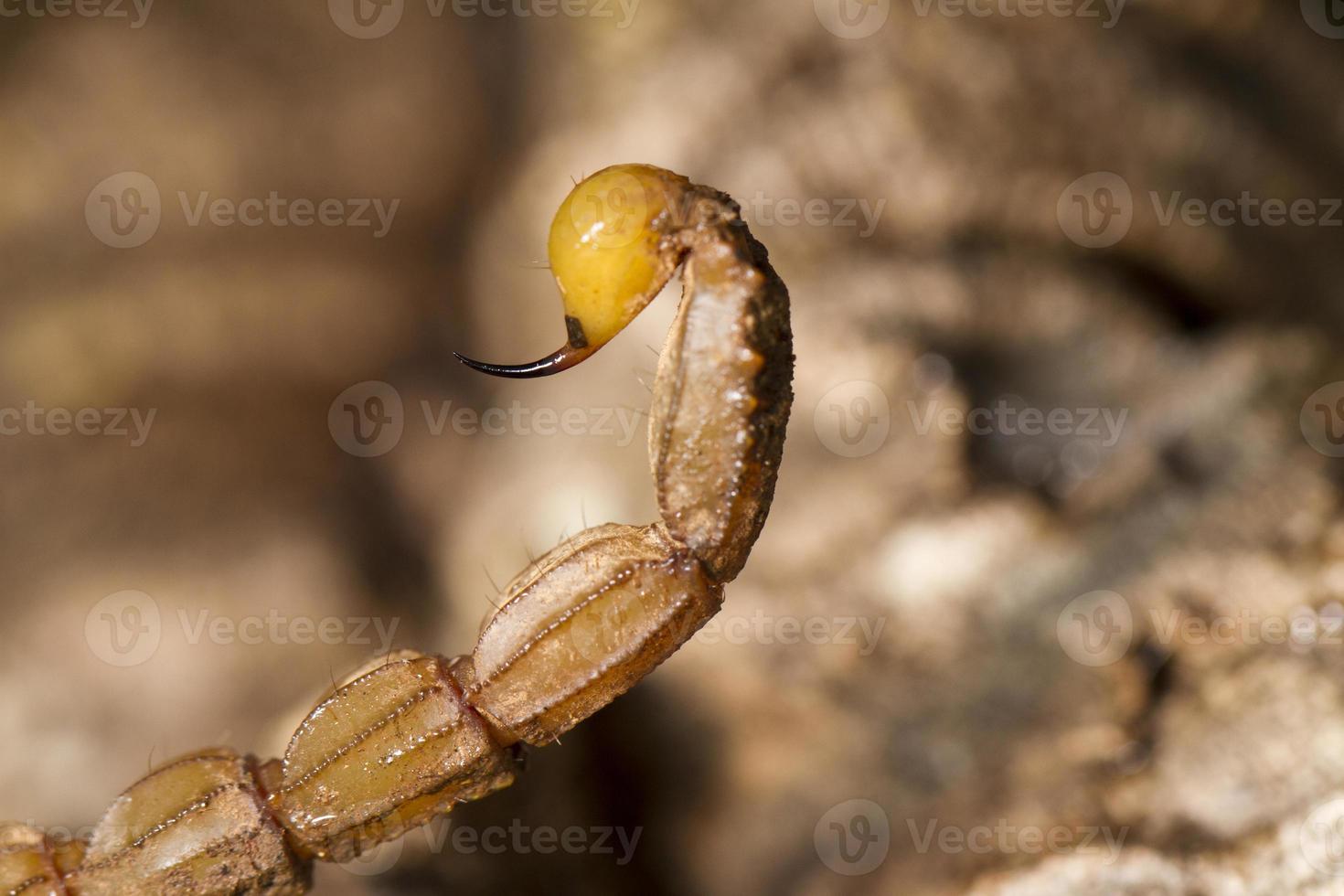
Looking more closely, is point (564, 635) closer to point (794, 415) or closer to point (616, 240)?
point (616, 240)

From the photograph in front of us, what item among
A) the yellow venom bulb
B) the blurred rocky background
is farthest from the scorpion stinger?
the blurred rocky background

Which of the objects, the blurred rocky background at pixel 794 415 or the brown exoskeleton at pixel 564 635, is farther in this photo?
the blurred rocky background at pixel 794 415

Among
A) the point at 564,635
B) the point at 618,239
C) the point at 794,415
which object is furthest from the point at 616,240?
the point at 794,415

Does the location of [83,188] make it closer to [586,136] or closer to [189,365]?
[189,365]

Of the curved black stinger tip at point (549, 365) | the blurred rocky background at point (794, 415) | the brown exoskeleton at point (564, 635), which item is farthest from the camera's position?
the blurred rocky background at point (794, 415)

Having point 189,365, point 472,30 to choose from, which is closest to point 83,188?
point 189,365

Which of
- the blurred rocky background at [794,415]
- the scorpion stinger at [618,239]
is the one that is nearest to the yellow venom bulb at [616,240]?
the scorpion stinger at [618,239]

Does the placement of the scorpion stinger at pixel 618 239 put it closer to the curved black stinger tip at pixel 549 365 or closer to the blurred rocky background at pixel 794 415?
the curved black stinger tip at pixel 549 365
